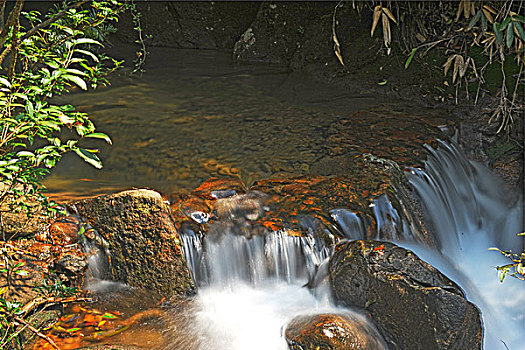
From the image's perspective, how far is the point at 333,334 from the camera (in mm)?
2785

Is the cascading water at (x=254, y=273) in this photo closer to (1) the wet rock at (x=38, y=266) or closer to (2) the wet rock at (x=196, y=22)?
(1) the wet rock at (x=38, y=266)

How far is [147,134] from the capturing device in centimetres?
514

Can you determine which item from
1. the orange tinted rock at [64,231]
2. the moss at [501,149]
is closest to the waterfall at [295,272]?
the orange tinted rock at [64,231]

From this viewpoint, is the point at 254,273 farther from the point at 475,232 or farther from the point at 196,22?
the point at 196,22

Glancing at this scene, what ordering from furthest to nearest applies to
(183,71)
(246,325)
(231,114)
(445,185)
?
1. (183,71)
2. (231,114)
3. (445,185)
4. (246,325)

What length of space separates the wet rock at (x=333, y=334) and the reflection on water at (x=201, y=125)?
1.66 metres

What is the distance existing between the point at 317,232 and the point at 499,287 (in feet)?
5.11

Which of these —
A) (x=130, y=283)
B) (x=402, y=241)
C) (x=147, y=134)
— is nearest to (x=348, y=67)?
(x=147, y=134)

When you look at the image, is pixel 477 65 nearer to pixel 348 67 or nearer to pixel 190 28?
pixel 348 67

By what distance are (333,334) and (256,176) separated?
1878 millimetres

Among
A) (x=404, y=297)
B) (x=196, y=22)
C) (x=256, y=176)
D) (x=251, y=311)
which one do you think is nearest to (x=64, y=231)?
(x=251, y=311)

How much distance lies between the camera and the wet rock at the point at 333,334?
2768 mm

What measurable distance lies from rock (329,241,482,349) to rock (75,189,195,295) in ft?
3.55

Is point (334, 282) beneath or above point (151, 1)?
beneath
